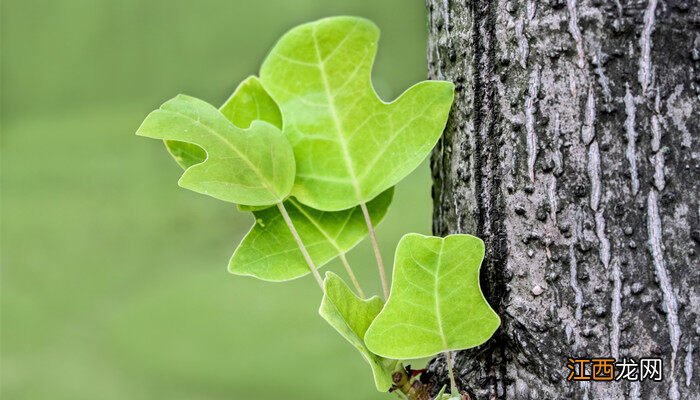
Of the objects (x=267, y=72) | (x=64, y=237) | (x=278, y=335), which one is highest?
(x=267, y=72)

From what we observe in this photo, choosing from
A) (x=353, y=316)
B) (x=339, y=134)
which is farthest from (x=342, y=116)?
(x=353, y=316)

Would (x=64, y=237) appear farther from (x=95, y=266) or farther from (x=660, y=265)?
(x=660, y=265)

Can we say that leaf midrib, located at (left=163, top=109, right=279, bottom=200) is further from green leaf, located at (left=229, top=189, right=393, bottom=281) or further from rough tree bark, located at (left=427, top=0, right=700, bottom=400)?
rough tree bark, located at (left=427, top=0, right=700, bottom=400)

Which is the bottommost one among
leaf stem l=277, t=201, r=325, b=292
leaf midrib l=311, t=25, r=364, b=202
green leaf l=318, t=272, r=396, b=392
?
green leaf l=318, t=272, r=396, b=392

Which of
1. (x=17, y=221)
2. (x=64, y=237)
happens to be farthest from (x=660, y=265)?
(x=17, y=221)

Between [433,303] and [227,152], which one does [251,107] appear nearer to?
[227,152]

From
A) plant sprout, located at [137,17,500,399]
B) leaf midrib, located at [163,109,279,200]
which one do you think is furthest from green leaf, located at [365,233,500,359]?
leaf midrib, located at [163,109,279,200]
